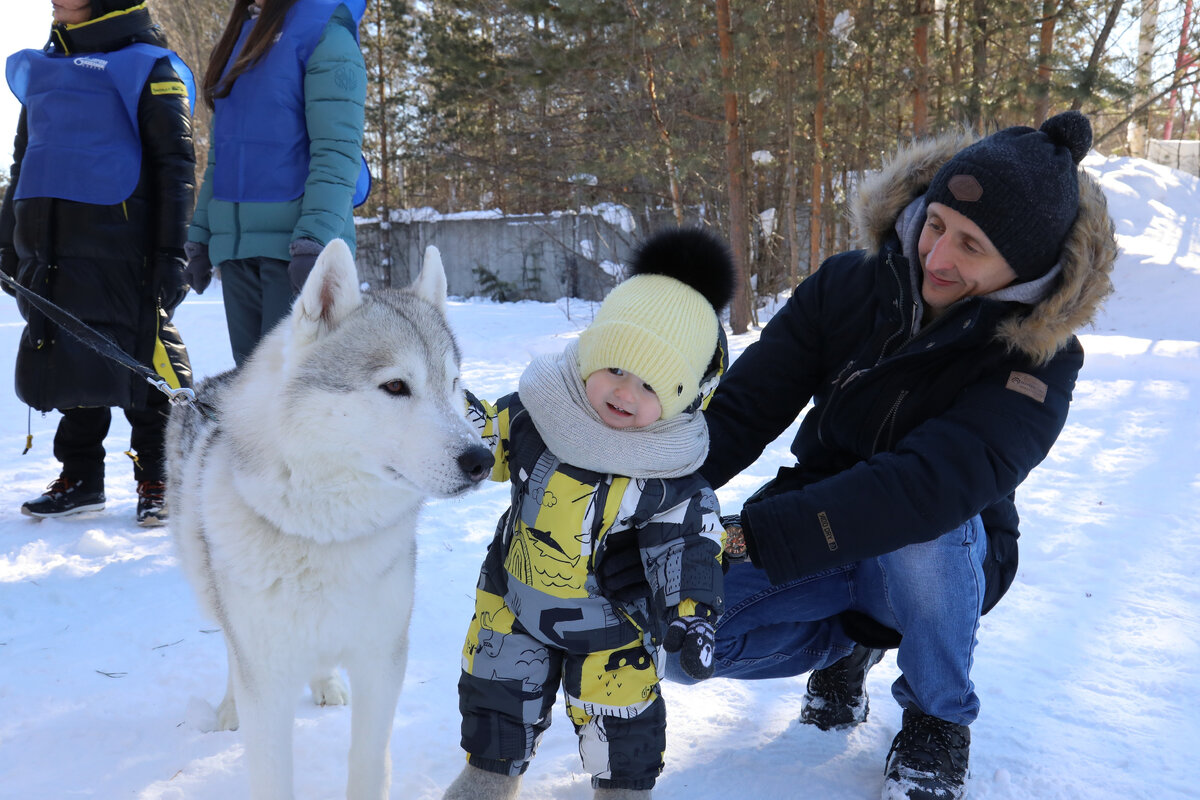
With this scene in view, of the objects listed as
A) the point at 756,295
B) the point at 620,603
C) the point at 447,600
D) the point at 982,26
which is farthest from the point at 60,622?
the point at 756,295

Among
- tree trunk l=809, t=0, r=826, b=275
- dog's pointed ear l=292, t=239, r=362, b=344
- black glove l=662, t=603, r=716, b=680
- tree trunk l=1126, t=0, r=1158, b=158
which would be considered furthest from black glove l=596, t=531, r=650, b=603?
tree trunk l=1126, t=0, r=1158, b=158

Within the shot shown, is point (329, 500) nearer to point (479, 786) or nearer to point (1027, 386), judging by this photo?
point (479, 786)

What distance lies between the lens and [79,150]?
10.6 ft

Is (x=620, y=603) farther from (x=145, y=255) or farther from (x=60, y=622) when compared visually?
(x=145, y=255)

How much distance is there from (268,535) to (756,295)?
1306 cm

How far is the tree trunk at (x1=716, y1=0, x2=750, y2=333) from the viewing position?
848cm

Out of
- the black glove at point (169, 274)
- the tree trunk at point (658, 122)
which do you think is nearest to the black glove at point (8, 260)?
the black glove at point (169, 274)

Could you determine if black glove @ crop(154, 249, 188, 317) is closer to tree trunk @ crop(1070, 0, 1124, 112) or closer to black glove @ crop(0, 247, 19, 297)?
black glove @ crop(0, 247, 19, 297)

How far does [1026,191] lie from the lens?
6.02 ft

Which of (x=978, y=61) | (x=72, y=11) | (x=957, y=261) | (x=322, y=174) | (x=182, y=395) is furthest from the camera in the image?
(x=978, y=61)

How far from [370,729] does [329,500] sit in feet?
1.73

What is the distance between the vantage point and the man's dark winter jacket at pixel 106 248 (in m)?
3.28

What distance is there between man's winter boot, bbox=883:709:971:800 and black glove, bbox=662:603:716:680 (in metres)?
0.61

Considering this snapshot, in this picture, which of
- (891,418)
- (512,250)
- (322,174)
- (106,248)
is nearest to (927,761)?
(891,418)
